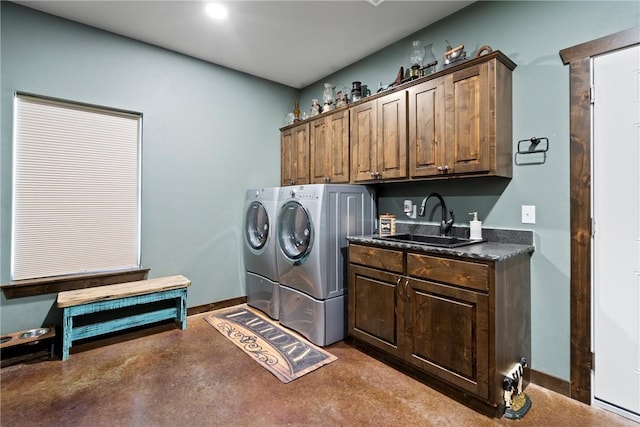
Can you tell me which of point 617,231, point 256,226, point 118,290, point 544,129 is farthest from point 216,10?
point 617,231

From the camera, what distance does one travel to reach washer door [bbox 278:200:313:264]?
2863mm

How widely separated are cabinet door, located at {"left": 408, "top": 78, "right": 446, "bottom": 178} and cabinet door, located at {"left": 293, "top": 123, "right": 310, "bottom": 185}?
56.8 inches

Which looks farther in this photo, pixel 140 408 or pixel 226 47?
pixel 226 47

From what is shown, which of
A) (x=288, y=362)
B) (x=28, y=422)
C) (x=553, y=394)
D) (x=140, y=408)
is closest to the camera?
(x=28, y=422)

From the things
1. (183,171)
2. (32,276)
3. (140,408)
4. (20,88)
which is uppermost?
(20,88)

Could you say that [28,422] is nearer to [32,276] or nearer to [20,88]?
[32,276]

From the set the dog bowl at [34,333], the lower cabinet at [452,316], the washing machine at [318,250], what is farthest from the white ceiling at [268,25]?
the dog bowl at [34,333]

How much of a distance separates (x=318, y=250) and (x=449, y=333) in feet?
3.95

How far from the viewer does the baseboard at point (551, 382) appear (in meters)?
1.99

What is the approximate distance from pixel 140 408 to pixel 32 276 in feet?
5.51

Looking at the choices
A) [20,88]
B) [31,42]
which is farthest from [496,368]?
[31,42]

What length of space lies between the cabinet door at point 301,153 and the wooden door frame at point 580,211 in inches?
95.9

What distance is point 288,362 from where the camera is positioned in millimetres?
2404

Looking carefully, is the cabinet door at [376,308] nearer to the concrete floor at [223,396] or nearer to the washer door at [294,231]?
the concrete floor at [223,396]
